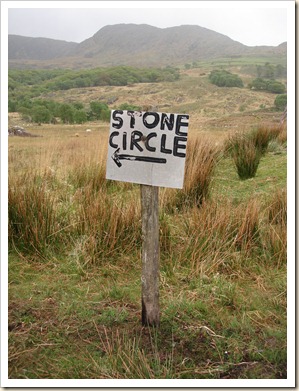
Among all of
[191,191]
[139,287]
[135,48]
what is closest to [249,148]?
[191,191]

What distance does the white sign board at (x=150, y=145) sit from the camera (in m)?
1.98

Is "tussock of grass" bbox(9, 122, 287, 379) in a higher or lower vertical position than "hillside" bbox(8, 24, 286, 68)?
lower

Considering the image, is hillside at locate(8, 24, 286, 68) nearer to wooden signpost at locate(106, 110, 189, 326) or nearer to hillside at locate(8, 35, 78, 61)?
hillside at locate(8, 35, 78, 61)

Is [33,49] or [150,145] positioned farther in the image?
[33,49]

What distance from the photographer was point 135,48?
6786 inches

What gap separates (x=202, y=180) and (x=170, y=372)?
2636 mm

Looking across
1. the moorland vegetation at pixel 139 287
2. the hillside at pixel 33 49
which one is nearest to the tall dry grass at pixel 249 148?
the moorland vegetation at pixel 139 287

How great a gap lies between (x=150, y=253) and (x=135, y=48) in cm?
18240

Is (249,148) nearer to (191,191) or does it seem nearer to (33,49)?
(191,191)

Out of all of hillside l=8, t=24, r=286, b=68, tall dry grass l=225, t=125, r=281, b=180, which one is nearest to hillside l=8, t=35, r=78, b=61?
hillside l=8, t=24, r=286, b=68

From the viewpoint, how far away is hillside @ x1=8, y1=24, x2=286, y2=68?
153000 millimetres

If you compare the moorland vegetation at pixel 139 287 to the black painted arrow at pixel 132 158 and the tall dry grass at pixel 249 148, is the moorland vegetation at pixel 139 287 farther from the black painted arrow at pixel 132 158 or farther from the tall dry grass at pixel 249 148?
the tall dry grass at pixel 249 148

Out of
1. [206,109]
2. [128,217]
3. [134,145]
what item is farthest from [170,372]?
[206,109]

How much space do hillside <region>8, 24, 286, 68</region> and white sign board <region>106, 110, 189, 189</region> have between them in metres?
148
